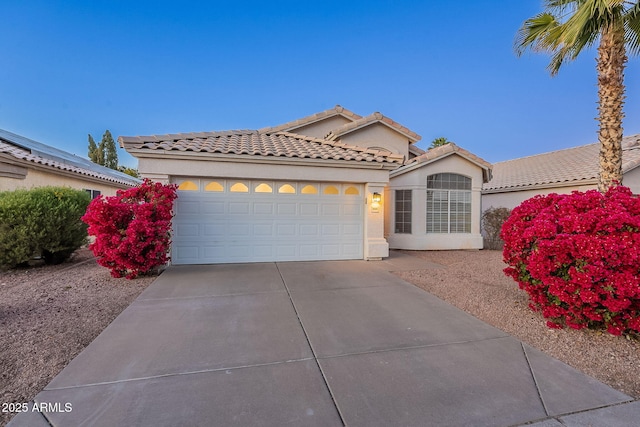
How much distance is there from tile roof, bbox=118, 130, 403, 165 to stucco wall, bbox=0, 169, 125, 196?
18.1ft

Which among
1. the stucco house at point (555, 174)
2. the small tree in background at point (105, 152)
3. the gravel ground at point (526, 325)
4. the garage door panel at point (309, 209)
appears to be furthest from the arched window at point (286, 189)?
the small tree in background at point (105, 152)

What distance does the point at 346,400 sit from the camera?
253 centimetres

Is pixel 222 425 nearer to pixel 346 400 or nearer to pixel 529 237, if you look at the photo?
pixel 346 400

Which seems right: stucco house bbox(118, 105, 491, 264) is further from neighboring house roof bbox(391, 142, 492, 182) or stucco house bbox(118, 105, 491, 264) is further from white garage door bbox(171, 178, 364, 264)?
neighboring house roof bbox(391, 142, 492, 182)

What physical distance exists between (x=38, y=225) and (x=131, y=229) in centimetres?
354

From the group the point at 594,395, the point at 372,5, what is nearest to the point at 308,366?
the point at 594,395

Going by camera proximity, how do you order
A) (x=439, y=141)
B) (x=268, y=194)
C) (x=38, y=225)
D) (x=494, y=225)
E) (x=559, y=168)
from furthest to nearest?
(x=439, y=141)
(x=559, y=168)
(x=494, y=225)
(x=268, y=194)
(x=38, y=225)

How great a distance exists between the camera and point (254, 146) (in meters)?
9.00

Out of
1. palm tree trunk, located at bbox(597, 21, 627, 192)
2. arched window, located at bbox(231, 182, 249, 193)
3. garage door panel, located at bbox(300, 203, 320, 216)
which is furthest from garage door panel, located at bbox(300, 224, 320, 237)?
palm tree trunk, located at bbox(597, 21, 627, 192)

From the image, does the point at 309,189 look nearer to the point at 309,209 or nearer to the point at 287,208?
the point at 309,209

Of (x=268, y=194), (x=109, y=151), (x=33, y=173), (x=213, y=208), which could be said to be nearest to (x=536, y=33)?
(x=268, y=194)

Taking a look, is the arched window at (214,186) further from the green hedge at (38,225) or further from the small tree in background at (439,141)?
the small tree in background at (439,141)

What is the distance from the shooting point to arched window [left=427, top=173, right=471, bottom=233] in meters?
12.2

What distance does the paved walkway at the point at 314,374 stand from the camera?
235cm
